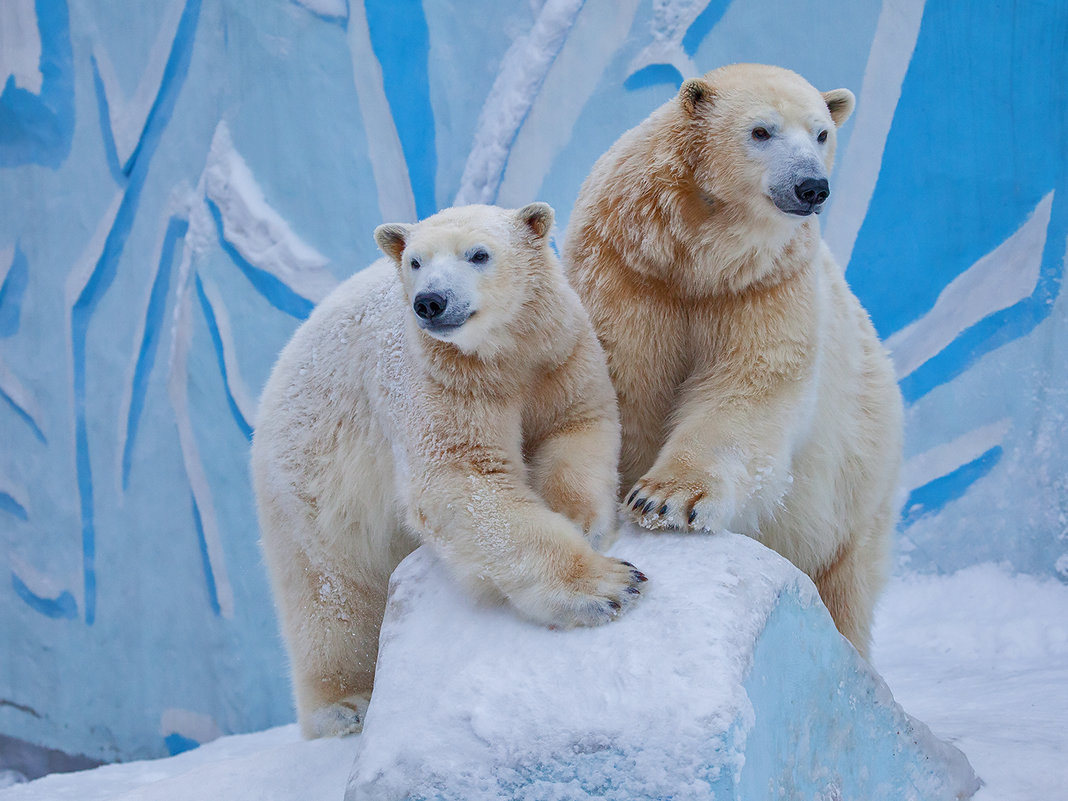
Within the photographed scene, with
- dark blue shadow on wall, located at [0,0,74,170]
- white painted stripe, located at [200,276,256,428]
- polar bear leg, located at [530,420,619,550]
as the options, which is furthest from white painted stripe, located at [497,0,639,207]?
polar bear leg, located at [530,420,619,550]

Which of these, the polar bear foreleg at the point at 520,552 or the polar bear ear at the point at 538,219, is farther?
the polar bear ear at the point at 538,219

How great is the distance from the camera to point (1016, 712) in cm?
338

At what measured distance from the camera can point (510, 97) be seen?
602cm

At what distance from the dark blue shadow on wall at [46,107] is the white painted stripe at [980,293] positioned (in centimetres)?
559

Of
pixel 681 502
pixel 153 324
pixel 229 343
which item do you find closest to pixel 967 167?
pixel 681 502

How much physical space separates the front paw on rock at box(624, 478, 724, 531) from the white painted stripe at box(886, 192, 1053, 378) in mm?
3613

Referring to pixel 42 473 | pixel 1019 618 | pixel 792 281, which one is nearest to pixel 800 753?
pixel 792 281

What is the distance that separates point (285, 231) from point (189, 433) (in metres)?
1.52

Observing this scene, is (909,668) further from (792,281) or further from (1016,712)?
(792,281)

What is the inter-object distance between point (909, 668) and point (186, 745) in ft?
16.2

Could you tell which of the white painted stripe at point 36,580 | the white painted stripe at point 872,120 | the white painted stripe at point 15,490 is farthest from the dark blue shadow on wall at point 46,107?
the white painted stripe at point 872,120

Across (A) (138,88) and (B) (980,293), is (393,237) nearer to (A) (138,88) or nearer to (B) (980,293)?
(B) (980,293)

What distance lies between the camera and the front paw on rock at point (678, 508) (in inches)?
86.7

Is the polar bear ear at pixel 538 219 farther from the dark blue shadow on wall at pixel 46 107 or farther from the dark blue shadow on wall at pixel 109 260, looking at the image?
the dark blue shadow on wall at pixel 46 107
